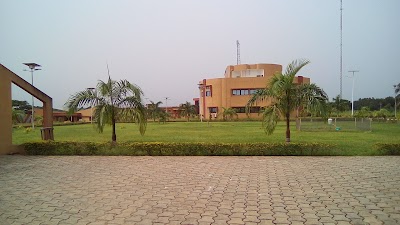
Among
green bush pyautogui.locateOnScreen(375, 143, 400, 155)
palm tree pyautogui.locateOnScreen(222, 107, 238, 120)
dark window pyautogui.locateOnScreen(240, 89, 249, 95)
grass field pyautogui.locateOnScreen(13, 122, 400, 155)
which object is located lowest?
grass field pyautogui.locateOnScreen(13, 122, 400, 155)

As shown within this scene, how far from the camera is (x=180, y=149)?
11188mm

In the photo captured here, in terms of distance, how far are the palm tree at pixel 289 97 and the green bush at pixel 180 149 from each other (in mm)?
1527

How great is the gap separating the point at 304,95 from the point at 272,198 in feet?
24.5

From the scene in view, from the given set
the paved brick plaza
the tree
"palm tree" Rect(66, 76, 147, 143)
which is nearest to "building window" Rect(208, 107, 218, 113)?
the tree

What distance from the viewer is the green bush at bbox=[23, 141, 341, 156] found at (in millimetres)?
10828

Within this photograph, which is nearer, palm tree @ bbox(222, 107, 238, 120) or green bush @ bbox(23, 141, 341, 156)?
green bush @ bbox(23, 141, 341, 156)

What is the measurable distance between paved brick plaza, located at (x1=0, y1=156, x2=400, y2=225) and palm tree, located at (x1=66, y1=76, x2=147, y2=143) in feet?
11.5

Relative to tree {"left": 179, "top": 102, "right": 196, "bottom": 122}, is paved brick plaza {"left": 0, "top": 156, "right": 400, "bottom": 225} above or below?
below

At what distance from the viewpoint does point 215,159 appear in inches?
401

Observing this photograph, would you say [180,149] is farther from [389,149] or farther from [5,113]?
[389,149]

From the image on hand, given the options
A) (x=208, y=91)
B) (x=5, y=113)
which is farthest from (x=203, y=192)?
(x=208, y=91)

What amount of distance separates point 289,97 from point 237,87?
42.9m

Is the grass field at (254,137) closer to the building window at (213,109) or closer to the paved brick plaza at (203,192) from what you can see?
the paved brick plaza at (203,192)

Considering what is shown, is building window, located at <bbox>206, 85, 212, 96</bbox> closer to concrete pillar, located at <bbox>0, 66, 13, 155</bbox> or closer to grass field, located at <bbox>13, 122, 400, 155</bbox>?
grass field, located at <bbox>13, 122, 400, 155</bbox>
